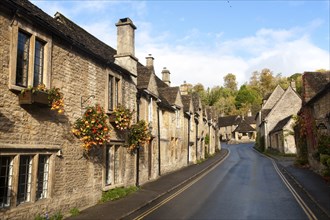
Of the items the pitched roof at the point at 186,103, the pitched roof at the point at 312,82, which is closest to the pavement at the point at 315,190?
the pitched roof at the point at 312,82

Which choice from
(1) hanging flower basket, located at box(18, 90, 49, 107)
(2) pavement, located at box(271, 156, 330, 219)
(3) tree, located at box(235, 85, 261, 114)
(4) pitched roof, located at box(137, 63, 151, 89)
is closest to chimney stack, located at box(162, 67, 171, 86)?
(4) pitched roof, located at box(137, 63, 151, 89)

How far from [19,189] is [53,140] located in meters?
2.02

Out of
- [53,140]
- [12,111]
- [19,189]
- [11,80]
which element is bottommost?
[19,189]

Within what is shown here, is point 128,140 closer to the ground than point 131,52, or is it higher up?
closer to the ground

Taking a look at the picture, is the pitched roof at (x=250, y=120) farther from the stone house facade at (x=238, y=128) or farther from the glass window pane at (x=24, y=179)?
the glass window pane at (x=24, y=179)

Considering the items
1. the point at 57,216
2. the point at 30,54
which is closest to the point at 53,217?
the point at 57,216

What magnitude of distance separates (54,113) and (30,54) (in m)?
2.22

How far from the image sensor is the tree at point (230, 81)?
425 ft

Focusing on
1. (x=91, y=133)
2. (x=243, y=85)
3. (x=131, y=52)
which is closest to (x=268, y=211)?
(x=91, y=133)

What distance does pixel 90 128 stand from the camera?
1234 cm

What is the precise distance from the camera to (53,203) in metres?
10.9

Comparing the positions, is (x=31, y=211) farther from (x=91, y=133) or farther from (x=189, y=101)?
(x=189, y=101)

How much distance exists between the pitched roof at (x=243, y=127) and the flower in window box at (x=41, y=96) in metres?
86.7

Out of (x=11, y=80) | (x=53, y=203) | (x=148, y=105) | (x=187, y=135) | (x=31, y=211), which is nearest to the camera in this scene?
(x=11, y=80)
